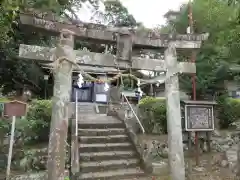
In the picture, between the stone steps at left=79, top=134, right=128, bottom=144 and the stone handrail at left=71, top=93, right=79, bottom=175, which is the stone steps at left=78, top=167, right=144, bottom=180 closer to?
the stone handrail at left=71, top=93, right=79, bottom=175

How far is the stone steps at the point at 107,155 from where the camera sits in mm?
7907

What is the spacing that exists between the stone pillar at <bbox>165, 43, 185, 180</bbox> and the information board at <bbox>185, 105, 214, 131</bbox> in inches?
112

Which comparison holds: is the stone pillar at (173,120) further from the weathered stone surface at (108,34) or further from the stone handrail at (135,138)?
the stone handrail at (135,138)

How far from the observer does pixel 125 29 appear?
6.16 meters

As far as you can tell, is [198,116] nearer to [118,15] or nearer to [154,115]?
[154,115]

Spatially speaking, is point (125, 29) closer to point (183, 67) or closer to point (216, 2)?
point (183, 67)

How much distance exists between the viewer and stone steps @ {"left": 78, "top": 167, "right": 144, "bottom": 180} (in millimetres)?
7132

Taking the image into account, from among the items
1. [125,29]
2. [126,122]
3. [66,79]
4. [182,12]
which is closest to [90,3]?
[182,12]

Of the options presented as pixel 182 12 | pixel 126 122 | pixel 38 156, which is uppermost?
pixel 182 12

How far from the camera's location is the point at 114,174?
7.42 m

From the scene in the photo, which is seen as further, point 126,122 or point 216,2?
point 216,2

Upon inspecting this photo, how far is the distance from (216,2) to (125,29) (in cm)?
1131

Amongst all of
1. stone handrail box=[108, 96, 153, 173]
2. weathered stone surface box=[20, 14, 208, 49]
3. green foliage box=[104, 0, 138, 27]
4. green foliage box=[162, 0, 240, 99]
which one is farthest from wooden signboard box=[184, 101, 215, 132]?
green foliage box=[104, 0, 138, 27]

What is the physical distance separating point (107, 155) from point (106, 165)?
51 centimetres
